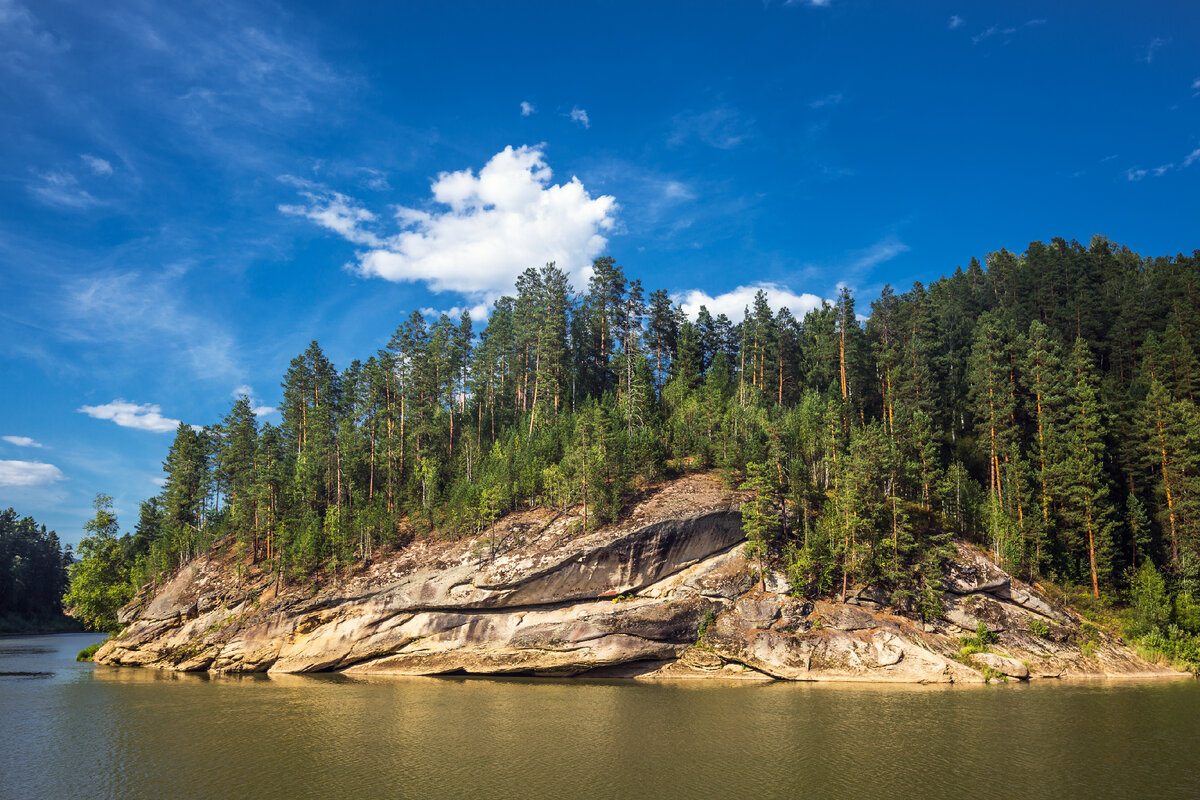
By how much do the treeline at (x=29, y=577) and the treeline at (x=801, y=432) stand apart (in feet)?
184

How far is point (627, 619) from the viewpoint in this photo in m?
52.1

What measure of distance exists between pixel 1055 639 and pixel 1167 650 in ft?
26.3

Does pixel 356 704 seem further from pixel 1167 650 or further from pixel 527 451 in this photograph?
pixel 1167 650

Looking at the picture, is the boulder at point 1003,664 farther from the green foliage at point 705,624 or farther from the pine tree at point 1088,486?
the green foliage at point 705,624

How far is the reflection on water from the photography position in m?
25.0

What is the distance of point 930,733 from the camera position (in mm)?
31141

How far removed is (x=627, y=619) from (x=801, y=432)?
86.2 feet

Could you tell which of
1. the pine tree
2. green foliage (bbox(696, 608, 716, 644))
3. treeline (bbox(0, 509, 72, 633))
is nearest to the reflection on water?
green foliage (bbox(696, 608, 716, 644))

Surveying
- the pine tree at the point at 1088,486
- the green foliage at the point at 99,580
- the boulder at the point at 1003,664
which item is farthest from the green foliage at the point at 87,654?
the pine tree at the point at 1088,486

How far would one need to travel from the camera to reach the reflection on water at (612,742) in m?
25.0

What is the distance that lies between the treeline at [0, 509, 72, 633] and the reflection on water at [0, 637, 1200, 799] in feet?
328

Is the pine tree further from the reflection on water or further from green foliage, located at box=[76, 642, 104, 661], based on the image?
green foliage, located at box=[76, 642, 104, 661]

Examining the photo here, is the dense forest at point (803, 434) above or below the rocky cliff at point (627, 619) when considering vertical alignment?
above

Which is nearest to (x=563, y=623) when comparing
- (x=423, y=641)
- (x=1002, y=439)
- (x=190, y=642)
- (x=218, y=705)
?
(x=423, y=641)
